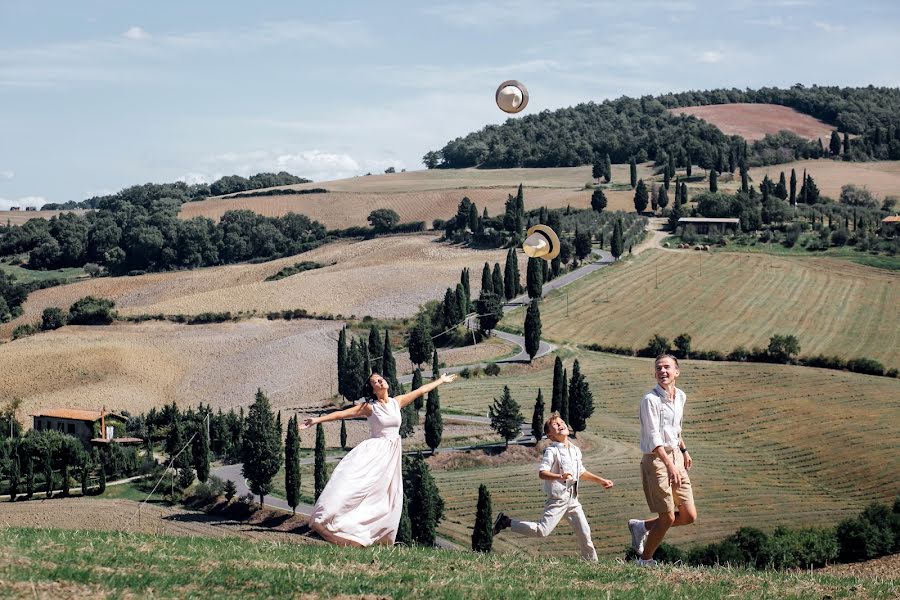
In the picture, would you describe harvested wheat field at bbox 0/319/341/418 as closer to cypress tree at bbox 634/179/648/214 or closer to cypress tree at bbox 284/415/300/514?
cypress tree at bbox 284/415/300/514

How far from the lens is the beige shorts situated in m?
17.0

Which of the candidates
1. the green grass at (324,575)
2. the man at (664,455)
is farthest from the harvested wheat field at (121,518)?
the green grass at (324,575)

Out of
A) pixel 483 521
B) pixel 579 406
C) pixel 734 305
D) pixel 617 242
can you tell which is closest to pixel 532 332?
pixel 579 406

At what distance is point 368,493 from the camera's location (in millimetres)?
16625

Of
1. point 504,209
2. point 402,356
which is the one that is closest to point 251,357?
point 402,356

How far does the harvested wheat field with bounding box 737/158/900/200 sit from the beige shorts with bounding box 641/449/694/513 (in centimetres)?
16154

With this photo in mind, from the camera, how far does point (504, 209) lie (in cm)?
16900

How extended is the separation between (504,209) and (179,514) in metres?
106

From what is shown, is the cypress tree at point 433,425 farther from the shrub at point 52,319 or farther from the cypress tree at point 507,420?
the shrub at point 52,319

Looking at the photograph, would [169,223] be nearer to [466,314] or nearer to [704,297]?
[466,314]

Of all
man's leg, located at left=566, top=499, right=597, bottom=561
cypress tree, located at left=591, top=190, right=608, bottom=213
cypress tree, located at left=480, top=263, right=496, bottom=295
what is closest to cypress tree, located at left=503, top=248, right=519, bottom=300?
cypress tree, located at left=480, top=263, right=496, bottom=295

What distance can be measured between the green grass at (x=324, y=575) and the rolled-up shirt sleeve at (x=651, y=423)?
1.70 m

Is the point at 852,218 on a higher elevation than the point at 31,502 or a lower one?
higher

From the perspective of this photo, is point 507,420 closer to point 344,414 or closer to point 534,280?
point 534,280
